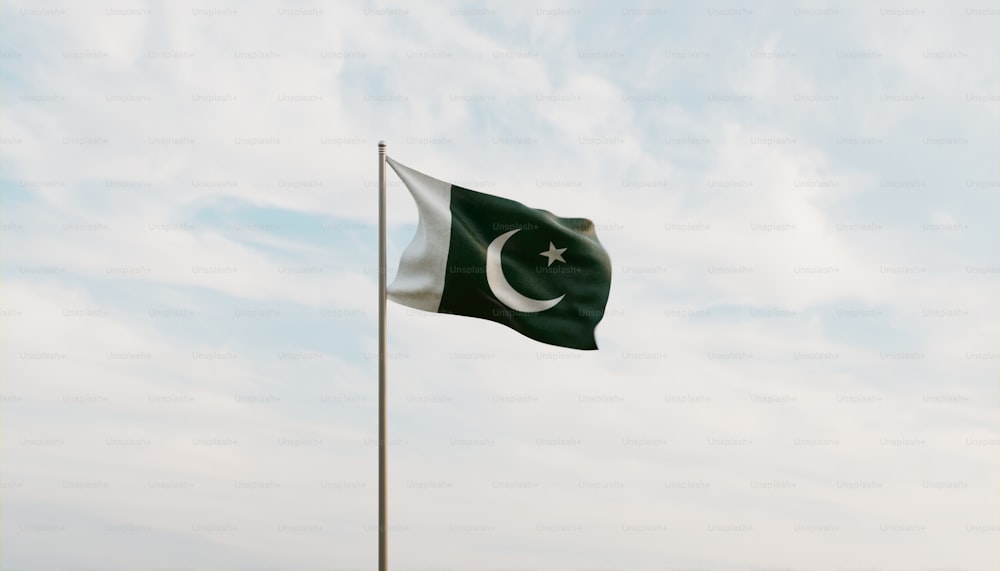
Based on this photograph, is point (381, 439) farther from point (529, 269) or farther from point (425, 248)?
point (529, 269)

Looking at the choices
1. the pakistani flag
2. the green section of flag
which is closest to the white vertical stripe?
the pakistani flag

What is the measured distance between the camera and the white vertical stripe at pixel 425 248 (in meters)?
14.9

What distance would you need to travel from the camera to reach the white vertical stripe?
48.9ft

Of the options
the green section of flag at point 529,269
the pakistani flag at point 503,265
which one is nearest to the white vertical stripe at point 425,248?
the pakistani flag at point 503,265

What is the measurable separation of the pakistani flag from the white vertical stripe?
13mm

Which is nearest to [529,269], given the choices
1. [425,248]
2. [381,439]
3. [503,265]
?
[503,265]

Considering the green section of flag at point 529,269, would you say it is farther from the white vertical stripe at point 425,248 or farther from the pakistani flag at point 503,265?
the white vertical stripe at point 425,248

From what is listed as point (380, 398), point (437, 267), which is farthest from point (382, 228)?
point (380, 398)

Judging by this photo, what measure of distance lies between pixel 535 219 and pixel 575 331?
1.67 metres

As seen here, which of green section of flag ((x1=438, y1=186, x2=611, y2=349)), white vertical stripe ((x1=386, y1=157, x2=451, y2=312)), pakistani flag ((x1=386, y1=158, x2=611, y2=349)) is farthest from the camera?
green section of flag ((x1=438, y1=186, x2=611, y2=349))

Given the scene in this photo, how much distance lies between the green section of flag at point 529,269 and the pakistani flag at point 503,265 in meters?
0.01

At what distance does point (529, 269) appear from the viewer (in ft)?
51.5

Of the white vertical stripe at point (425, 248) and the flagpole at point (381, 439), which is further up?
the white vertical stripe at point (425, 248)

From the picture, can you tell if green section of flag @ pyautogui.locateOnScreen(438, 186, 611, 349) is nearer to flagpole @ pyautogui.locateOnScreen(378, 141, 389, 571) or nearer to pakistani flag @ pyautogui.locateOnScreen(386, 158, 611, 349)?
pakistani flag @ pyautogui.locateOnScreen(386, 158, 611, 349)
